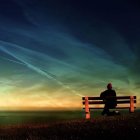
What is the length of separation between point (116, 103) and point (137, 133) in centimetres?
1097

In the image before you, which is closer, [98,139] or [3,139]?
[98,139]

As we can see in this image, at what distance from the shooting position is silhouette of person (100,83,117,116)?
24.5 metres

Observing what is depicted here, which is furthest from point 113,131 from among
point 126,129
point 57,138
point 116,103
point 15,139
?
point 116,103

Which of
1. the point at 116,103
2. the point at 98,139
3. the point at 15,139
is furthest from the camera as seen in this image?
the point at 116,103

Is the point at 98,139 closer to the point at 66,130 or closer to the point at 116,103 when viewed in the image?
the point at 66,130

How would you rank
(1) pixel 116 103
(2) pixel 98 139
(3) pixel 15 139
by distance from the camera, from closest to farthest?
(2) pixel 98 139 < (3) pixel 15 139 < (1) pixel 116 103

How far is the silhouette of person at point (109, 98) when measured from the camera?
24.5 meters

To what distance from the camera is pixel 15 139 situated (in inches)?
548

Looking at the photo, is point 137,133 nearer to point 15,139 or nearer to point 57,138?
point 57,138

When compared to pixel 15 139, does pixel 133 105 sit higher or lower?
higher

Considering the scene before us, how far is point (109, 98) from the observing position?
80.3ft

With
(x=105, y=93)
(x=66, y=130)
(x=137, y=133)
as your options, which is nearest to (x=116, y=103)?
(x=105, y=93)

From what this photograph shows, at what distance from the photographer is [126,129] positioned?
1470cm

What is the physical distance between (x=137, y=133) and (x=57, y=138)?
9.41 feet
